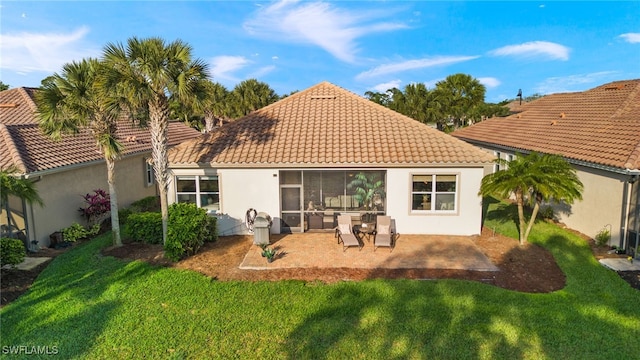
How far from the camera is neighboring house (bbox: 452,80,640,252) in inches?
453

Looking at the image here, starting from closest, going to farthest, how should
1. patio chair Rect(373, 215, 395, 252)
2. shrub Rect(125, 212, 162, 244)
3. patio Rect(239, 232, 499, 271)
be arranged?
patio Rect(239, 232, 499, 271) < patio chair Rect(373, 215, 395, 252) < shrub Rect(125, 212, 162, 244)

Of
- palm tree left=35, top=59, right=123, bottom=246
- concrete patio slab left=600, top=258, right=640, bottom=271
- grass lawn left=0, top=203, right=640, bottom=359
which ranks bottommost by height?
grass lawn left=0, top=203, right=640, bottom=359

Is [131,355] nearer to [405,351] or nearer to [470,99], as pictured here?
[405,351]

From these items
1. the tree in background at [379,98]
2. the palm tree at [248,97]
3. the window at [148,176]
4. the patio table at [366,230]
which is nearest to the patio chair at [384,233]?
the patio table at [366,230]

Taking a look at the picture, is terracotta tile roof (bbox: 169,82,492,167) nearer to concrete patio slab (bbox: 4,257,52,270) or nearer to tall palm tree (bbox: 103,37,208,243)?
tall palm tree (bbox: 103,37,208,243)

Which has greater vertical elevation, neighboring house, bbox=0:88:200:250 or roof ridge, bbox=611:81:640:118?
roof ridge, bbox=611:81:640:118

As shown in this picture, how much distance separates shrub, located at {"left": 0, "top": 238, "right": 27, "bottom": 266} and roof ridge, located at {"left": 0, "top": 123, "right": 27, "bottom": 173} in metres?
2.74

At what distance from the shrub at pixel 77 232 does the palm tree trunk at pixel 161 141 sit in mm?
4182

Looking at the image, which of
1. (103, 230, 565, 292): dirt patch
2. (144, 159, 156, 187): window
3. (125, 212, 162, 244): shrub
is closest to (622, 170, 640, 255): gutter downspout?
(103, 230, 565, 292): dirt patch

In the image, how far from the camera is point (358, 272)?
10289 mm

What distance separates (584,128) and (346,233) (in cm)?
1203

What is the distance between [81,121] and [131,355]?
786cm

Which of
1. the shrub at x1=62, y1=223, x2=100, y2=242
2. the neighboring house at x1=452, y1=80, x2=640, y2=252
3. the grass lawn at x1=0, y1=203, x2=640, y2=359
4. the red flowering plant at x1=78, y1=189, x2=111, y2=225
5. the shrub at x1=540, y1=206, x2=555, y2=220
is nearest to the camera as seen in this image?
the grass lawn at x1=0, y1=203, x2=640, y2=359

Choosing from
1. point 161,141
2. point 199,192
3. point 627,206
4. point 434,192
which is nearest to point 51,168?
point 161,141
